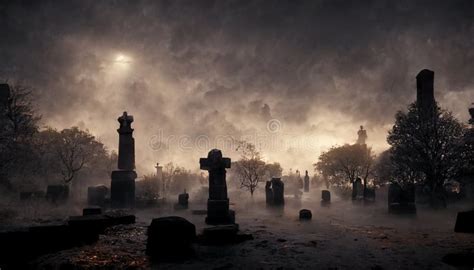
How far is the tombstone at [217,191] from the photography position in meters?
13.3

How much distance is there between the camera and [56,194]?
19766 millimetres

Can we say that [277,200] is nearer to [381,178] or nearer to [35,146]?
[381,178]

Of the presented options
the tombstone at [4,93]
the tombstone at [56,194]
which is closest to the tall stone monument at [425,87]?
the tombstone at [56,194]

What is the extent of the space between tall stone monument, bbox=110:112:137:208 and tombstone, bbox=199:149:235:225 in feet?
21.3

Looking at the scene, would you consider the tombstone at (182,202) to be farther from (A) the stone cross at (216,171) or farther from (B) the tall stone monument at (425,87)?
(B) the tall stone monument at (425,87)

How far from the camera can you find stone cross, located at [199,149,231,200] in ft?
44.8

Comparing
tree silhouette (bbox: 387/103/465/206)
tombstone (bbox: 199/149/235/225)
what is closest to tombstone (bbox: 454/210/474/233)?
tombstone (bbox: 199/149/235/225)

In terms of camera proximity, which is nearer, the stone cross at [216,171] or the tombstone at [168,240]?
the tombstone at [168,240]

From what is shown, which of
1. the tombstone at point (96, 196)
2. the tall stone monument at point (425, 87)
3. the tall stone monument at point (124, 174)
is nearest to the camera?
the tall stone monument at point (124, 174)

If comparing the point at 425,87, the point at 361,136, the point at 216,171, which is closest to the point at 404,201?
the point at 216,171

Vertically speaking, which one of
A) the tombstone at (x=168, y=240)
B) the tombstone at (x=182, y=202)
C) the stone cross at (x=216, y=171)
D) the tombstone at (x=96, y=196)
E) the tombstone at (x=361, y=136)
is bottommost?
the tombstone at (x=182, y=202)

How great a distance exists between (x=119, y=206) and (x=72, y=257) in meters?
12.0

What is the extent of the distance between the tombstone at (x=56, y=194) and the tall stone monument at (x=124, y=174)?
4.81 metres

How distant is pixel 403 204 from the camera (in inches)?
679
